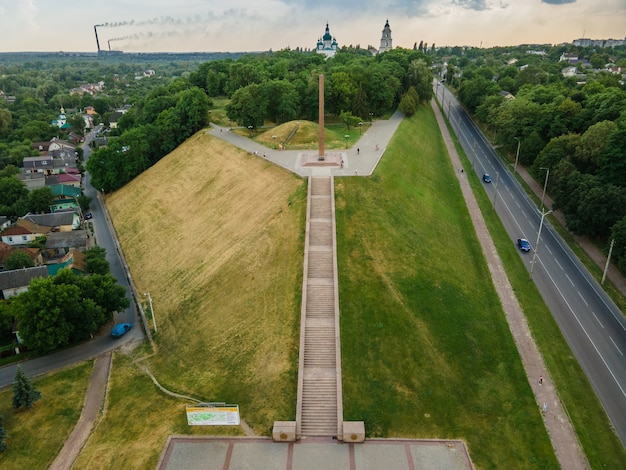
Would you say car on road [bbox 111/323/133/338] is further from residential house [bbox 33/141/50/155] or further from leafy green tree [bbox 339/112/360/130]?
residential house [bbox 33/141/50/155]

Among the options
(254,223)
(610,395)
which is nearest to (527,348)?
(610,395)

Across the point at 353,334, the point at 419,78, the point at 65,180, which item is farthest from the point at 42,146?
the point at 353,334

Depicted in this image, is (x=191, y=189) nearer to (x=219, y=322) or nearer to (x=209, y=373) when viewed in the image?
(x=219, y=322)

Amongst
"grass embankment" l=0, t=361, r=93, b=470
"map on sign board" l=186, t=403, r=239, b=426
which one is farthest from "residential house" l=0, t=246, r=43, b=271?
"map on sign board" l=186, t=403, r=239, b=426

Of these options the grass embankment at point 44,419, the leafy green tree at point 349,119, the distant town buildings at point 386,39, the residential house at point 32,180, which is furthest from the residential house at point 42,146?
the distant town buildings at point 386,39

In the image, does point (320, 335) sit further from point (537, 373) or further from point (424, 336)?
point (537, 373)

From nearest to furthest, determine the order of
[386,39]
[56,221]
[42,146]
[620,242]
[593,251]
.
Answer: [620,242]
[593,251]
[56,221]
[42,146]
[386,39]

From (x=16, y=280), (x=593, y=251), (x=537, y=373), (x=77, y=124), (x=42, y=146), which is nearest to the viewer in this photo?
(x=537, y=373)
